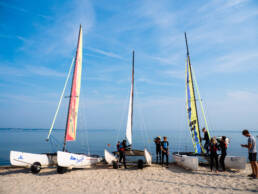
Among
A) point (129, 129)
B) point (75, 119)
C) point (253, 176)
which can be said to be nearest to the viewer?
point (253, 176)

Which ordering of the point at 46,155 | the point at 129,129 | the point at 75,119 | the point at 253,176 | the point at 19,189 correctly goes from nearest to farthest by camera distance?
the point at 19,189 < the point at 253,176 < the point at 46,155 < the point at 75,119 < the point at 129,129

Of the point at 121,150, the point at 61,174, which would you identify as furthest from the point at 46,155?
the point at 121,150

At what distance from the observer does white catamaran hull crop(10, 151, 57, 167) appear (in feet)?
30.3

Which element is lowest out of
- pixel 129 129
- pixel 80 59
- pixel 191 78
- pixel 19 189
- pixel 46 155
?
pixel 19 189

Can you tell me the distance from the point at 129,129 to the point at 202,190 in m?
7.63

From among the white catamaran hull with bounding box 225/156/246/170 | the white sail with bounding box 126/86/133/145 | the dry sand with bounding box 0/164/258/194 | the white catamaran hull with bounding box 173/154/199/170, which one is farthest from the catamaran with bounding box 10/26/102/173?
the white catamaran hull with bounding box 225/156/246/170

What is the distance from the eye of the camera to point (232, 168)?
9656mm

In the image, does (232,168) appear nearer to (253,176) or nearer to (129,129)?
(253,176)

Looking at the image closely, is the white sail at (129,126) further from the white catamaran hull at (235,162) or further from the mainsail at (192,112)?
the white catamaran hull at (235,162)

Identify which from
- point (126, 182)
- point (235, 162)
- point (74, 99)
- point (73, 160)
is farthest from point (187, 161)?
point (74, 99)

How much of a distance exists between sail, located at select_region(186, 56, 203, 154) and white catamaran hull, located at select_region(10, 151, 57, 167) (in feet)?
31.4

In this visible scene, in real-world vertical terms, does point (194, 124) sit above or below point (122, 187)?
above

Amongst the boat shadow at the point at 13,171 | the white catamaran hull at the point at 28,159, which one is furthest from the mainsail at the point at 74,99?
the boat shadow at the point at 13,171

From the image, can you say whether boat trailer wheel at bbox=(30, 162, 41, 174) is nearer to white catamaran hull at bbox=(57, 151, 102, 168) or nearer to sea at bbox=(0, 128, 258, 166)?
sea at bbox=(0, 128, 258, 166)
